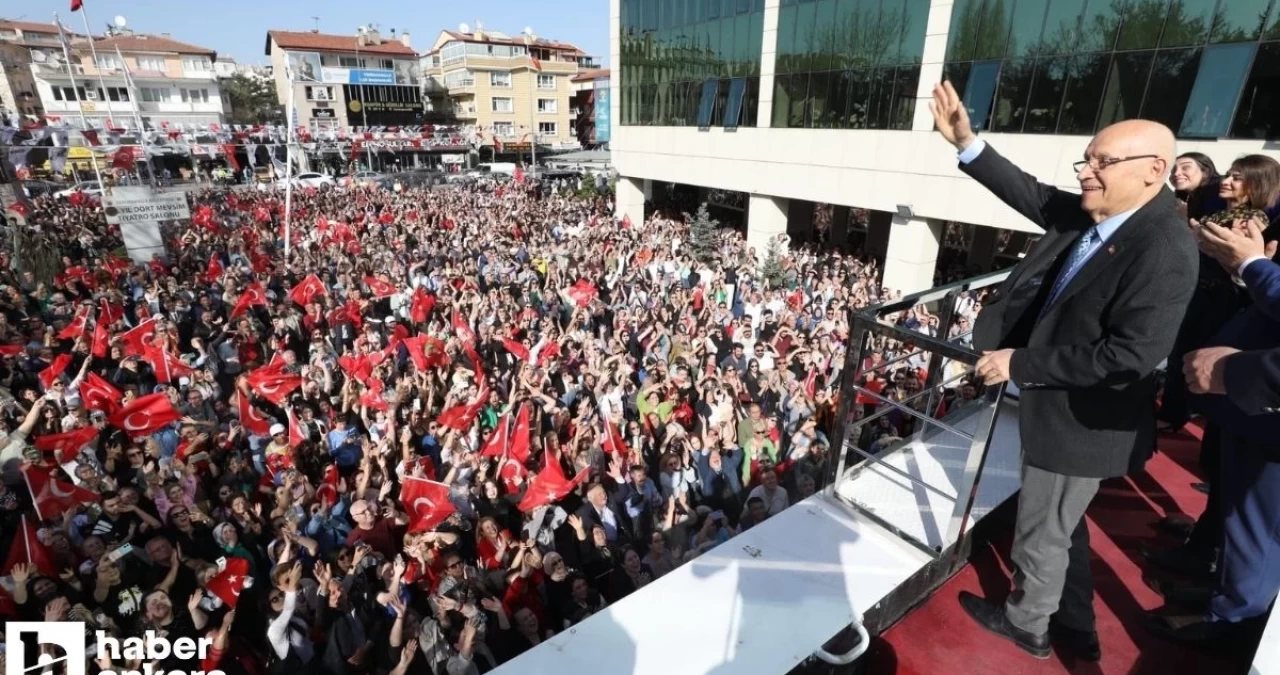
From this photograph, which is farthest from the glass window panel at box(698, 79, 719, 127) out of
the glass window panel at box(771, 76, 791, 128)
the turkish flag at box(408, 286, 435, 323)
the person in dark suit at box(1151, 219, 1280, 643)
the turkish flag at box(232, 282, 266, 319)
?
the person in dark suit at box(1151, 219, 1280, 643)

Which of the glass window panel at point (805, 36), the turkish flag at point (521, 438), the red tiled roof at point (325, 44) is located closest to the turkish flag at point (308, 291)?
the turkish flag at point (521, 438)

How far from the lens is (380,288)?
11734 mm

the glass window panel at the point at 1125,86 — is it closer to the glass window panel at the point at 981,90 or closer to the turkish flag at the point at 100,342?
the glass window panel at the point at 981,90

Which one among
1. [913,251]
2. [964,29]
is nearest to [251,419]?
[913,251]

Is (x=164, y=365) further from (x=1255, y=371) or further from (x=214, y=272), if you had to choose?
(x=1255, y=371)

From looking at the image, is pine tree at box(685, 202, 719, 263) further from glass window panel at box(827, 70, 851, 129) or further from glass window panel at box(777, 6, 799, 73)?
glass window panel at box(777, 6, 799, 73)

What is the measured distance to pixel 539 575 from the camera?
4789 mm

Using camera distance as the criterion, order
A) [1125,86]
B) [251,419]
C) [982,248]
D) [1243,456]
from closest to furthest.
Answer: [1243,456] → [251,419] → [1125,86] → [982,248]

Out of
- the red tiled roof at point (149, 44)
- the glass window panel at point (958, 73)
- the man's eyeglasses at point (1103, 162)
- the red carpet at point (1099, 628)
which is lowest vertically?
the red carpet at point (1099, 628)

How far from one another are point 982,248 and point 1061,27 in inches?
329

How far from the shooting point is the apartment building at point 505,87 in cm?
5809

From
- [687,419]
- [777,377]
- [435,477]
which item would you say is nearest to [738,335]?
[777,377]

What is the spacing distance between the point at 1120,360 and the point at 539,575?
4068 millimetres

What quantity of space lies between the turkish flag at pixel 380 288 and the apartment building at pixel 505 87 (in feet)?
153
